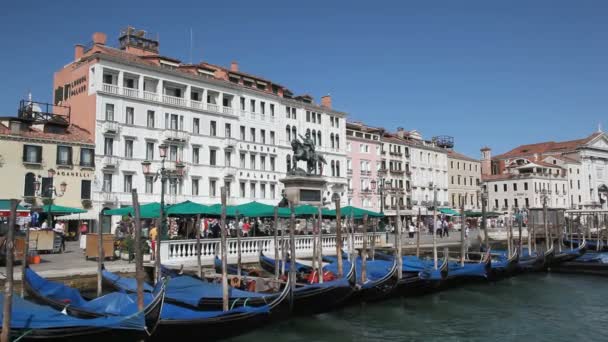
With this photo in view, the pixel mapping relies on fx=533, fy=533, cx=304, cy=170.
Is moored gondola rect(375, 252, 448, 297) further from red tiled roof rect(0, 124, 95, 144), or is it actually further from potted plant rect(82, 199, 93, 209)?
red tiled roof rect(0, 124, 95, 144)

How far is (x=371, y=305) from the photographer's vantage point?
15.3m

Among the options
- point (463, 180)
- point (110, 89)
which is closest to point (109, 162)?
point (110, 89)

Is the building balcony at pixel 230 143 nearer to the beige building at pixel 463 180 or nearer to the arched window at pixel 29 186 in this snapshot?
the arched window at pixel 29 186

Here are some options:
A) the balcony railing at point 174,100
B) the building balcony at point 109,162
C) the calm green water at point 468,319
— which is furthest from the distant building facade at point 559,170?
the calm green water at point 468,319

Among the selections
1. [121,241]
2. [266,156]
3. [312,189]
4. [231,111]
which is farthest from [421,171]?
[121,241]

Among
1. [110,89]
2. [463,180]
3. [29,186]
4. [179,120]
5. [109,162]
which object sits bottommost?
[29,186]

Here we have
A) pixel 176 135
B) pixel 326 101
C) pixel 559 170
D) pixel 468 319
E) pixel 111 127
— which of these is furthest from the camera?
pixel 559 170

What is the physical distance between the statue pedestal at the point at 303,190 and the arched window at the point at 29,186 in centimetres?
1462

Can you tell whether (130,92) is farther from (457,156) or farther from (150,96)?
(457,156)

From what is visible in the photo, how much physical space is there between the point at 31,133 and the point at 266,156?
17479 mm

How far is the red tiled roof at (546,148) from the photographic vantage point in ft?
242

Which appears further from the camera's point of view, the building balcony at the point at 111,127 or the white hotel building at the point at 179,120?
the white hotel building at the point at 179,120

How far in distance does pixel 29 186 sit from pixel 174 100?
11166mm

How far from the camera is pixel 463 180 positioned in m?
63.6
